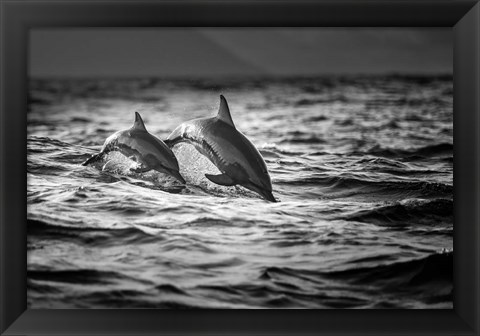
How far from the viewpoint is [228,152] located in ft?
15.9

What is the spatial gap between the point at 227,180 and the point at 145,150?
92 cm

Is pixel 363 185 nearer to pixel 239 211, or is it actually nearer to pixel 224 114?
pixel 239 211

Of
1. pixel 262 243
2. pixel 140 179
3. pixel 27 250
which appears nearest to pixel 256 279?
pixel 262 243

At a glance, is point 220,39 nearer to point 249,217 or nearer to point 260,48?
point 260,48

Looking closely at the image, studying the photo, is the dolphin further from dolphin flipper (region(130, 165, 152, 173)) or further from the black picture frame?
the black picture frame

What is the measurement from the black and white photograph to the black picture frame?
0.47 feet

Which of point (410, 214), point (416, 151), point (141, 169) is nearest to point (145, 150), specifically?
point (141, 169)

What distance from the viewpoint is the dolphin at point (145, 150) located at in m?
5.15

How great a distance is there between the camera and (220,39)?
4.91 m

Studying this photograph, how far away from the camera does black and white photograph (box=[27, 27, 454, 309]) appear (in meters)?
4.49

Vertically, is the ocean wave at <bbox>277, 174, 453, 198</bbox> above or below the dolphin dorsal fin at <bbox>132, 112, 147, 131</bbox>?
below

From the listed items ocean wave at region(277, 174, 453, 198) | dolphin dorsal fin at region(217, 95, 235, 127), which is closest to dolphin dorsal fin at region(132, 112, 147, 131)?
dolphin dorsal fin at region(217, 95, 235, 127)
